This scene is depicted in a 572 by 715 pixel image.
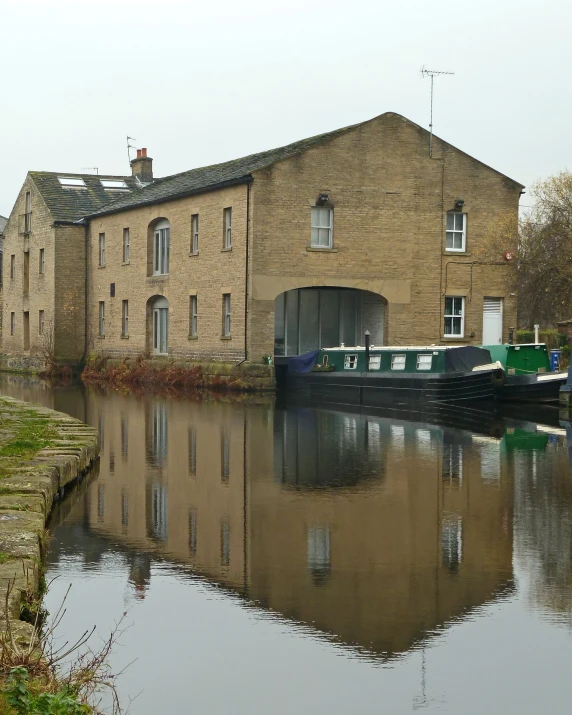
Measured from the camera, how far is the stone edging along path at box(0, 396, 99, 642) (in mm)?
6481

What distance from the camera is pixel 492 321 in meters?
37.9

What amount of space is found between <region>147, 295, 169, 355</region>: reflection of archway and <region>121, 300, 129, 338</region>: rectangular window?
7.02 feet

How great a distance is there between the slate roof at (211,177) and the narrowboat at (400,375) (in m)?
6.91

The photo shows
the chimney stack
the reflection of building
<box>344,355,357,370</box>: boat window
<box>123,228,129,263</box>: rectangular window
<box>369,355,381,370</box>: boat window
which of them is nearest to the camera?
the reflection of building

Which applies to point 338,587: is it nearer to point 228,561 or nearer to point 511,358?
point 228,561

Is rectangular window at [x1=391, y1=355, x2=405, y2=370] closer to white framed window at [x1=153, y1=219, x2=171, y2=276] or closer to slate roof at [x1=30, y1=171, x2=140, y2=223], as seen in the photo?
white framed window at [x1=153, y1=219, x2=171, y2=276]

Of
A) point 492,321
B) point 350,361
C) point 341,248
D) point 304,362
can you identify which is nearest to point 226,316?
point 304,362

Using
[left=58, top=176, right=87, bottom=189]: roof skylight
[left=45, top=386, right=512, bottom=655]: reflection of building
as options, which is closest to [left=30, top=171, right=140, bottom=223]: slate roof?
[left=58, top=176, right=87, bottom=189]: roof skylight

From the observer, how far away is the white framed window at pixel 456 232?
3734cm

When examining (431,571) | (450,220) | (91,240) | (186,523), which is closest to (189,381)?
(450,220)

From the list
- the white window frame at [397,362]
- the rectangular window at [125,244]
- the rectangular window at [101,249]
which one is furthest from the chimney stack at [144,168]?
the white window frame at [397,362]

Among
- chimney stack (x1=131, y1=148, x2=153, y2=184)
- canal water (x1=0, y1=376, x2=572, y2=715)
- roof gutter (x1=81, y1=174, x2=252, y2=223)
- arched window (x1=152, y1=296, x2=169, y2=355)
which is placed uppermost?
chimney stack (x1=131, y1=148, x2=153, y2=184)

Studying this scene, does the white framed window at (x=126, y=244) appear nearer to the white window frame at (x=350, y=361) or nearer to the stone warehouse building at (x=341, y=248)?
the stone warehouse building at (x=341, y=248)

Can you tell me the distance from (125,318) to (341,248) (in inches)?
490
